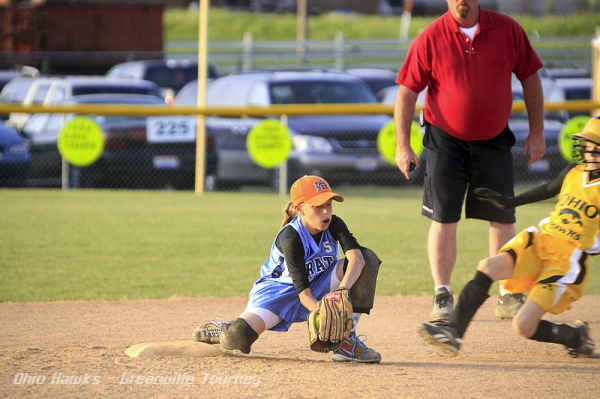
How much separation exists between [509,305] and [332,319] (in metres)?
2.01

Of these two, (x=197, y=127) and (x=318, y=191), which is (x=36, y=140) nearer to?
(x=197, y=127)

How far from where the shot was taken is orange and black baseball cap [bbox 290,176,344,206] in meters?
4.94

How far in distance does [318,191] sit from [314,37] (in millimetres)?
36057

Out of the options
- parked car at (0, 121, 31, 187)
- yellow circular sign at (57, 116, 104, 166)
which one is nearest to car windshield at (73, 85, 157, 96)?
parked car at (0, 121, 31, 187)

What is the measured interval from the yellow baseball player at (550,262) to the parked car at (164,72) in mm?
18892

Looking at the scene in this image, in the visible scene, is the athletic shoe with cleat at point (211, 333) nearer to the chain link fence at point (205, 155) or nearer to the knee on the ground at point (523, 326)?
the knee on the ground at point (523, 326)

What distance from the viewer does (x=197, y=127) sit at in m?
14.4

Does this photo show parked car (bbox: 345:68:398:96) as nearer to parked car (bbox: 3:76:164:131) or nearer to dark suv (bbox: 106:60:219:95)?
parked car (bbox: 3:76:164:131)

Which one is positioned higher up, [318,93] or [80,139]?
[318,93]

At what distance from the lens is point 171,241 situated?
400 inches

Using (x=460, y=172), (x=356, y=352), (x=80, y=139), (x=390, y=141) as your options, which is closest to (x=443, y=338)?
(x=356, y=352)

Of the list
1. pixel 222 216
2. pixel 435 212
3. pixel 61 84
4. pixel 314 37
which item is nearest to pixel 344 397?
pixel 435 212

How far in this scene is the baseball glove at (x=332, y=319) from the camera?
4762mm

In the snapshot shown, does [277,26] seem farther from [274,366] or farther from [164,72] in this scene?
[274,366]
